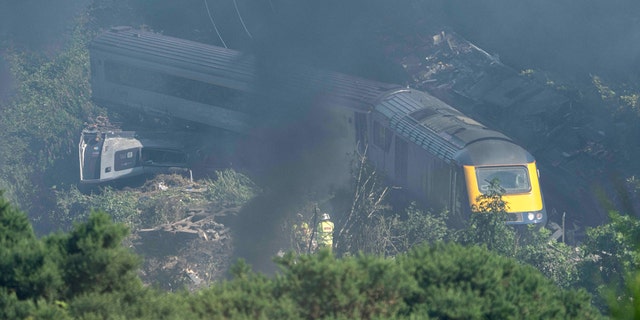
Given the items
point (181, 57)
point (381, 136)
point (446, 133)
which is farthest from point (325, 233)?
point (181, 57)

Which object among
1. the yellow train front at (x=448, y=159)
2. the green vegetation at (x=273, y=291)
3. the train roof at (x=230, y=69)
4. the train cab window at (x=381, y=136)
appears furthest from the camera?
the train roof at (x=230, y=69)

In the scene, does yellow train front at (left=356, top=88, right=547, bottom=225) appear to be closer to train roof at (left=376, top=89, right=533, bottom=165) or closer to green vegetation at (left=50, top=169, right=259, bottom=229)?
train roof at (left=376, top=89, right=533, bottom=165)

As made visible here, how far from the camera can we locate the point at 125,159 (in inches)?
712

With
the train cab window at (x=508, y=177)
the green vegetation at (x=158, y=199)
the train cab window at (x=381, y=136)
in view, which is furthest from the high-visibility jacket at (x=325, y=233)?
the train cab window at (x=508, y=177)

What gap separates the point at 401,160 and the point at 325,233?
94.2 inches

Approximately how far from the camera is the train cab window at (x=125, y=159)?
1792 centimetres

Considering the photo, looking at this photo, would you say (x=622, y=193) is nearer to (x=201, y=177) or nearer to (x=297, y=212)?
(x=297, y=212)

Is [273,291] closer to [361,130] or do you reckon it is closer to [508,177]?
[508,177]

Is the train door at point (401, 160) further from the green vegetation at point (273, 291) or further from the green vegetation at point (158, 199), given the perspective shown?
the green vegetation at point (273, 291)

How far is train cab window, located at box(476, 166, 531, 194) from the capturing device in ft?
45.2

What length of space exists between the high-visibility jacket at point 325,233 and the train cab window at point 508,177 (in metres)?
2.94

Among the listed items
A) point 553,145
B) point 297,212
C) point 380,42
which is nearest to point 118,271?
point 297,212

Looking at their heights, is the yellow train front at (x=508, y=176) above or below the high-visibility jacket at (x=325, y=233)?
above

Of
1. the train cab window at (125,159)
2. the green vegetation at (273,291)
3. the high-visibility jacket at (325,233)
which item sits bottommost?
the high-visibility jacket at (325,233)
